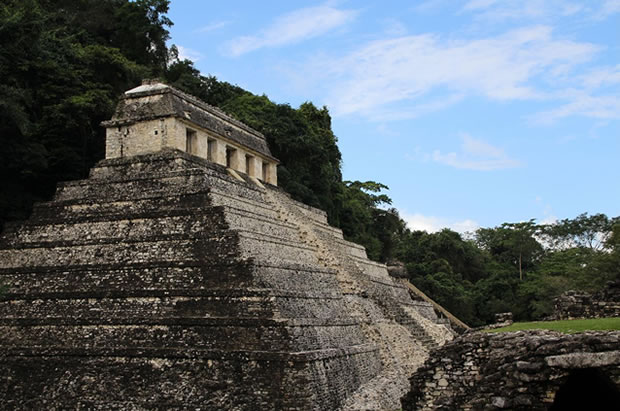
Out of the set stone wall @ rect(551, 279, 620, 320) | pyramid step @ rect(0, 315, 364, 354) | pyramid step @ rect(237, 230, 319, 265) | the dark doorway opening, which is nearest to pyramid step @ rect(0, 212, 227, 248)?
pyramid step @ rect(237, 230, 319, 265)

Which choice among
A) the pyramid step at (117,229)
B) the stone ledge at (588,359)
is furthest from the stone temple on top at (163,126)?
the stone ledge at (588,359)

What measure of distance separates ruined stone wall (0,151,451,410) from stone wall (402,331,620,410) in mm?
3991

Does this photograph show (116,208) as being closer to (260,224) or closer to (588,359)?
(260,224)

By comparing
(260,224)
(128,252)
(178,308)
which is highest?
(260,224)

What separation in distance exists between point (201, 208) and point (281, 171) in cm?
1707

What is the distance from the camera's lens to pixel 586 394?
32.5ft

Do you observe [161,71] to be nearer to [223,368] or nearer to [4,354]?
[4,354]

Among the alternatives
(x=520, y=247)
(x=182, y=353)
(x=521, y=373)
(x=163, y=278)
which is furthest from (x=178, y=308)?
(x=520, y=247)

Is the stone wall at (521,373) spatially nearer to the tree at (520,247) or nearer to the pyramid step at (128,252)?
the pyramid step at (128,252)

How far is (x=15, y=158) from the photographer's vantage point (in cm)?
2139

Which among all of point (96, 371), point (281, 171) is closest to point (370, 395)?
point (96, 371)

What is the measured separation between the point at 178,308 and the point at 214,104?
26521 mm

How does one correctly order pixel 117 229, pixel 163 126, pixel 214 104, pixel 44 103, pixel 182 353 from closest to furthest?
pixel 182 353
pixel 117 229
pixel 163 126
pixel 44 103
pixel 214 104

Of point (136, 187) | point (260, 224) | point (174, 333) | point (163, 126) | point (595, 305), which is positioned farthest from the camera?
point (163, 126)
